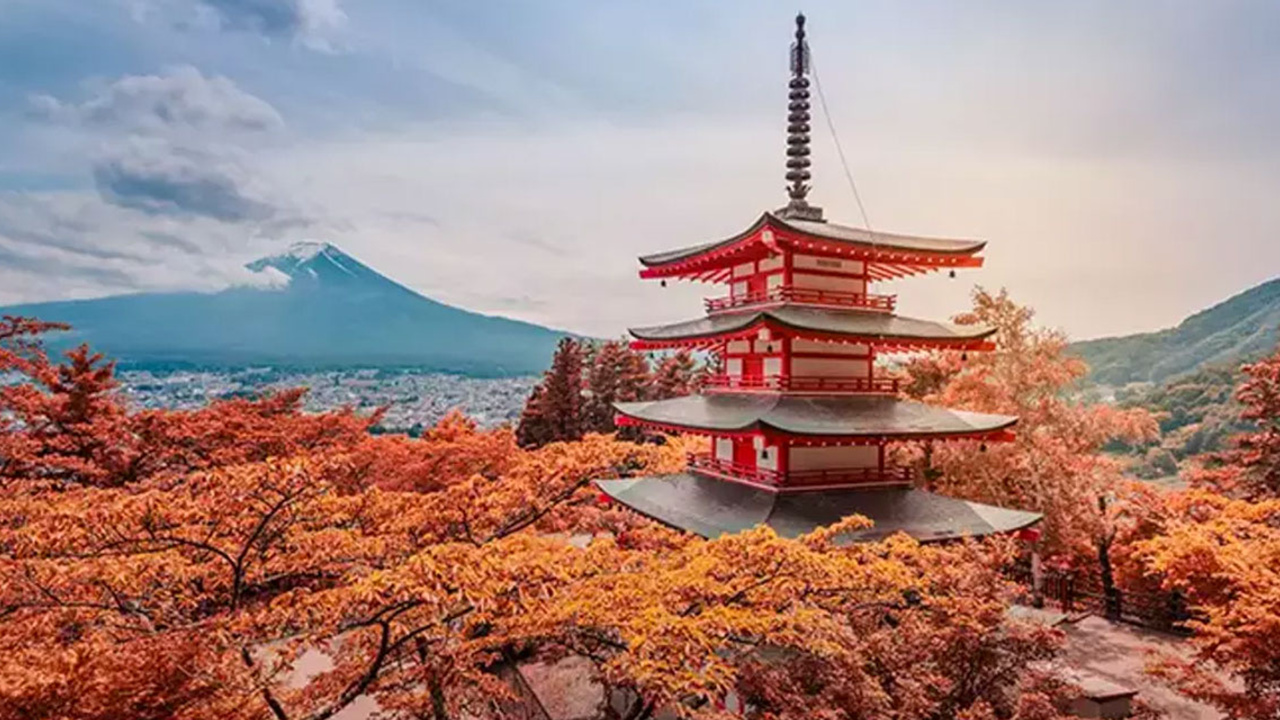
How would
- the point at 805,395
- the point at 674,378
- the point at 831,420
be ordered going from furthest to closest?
the point at 674,378 → the point at 805,395 → the point at 831,420

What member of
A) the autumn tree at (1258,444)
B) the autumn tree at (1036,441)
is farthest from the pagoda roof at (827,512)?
the autumn tree at (1258,444)

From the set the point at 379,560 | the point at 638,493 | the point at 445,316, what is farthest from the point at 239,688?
the point at 445,316

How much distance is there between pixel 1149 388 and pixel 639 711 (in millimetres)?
79308

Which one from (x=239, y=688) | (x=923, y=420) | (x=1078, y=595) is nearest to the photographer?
(x=239, y=688)


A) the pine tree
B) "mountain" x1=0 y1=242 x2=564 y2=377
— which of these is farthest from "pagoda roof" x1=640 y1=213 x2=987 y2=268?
"mountain" x1=0 y1=242 x2=564 y2=377

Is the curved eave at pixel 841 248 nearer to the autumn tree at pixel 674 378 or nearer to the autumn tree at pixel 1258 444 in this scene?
the autumn tree at pixel 1258 444

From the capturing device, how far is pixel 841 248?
1109 cm

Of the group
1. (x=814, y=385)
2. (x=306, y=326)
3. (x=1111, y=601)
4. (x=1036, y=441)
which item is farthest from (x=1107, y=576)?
(x=306, y=326)

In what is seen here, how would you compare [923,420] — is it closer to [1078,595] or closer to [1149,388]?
[1078,595]

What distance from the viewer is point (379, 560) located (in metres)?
6.28

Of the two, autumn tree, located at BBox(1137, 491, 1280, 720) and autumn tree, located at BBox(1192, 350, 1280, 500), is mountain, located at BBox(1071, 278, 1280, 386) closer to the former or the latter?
autumn tree, located at BBox(1192, 350, 1280, 500)

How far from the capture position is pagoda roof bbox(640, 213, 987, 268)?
1060cm

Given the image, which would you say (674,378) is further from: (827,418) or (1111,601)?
(827,418)

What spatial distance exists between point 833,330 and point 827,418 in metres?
1.50
